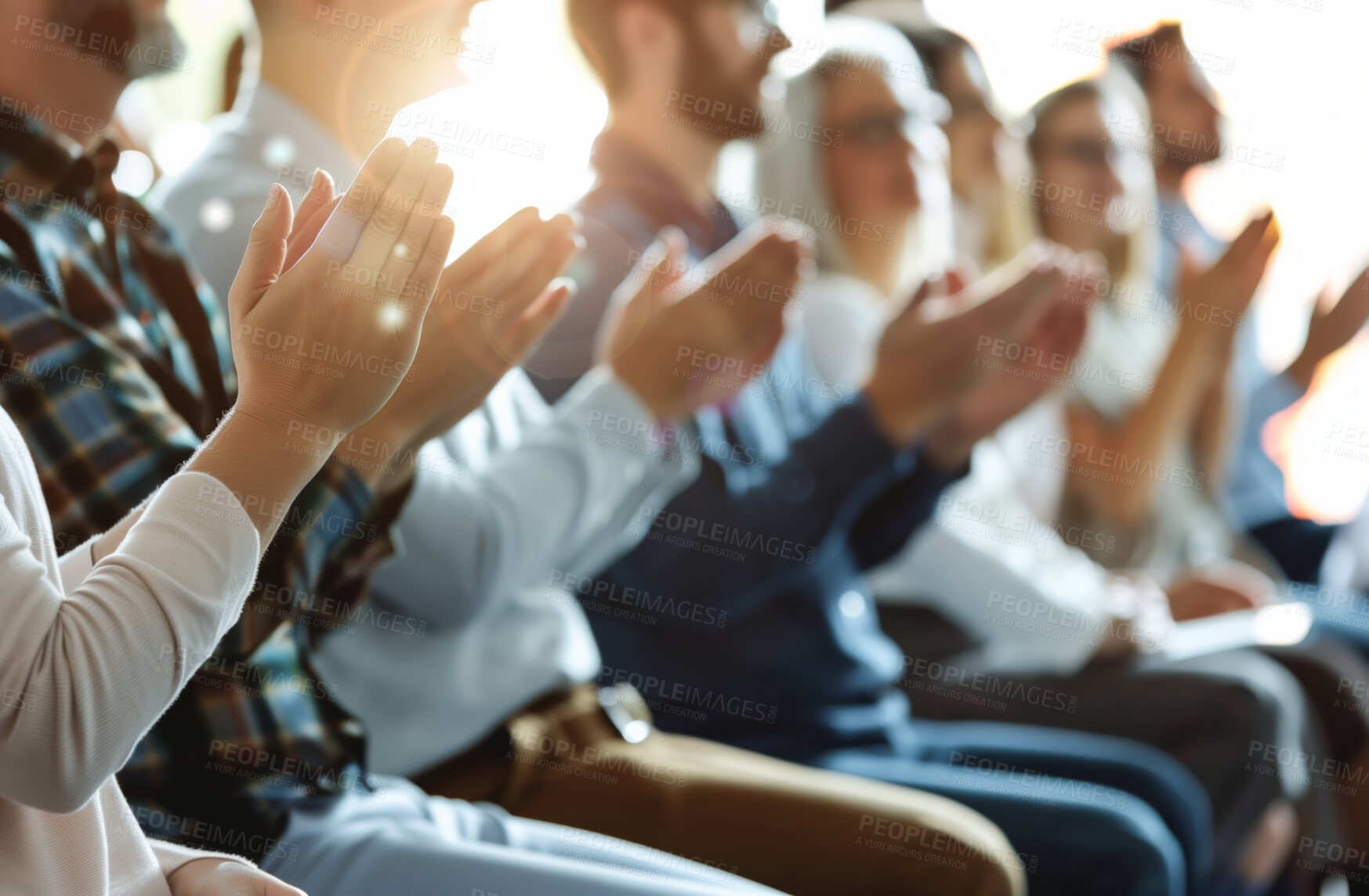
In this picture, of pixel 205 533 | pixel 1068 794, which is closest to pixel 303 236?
pixel 205 533

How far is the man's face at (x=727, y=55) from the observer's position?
101 cm

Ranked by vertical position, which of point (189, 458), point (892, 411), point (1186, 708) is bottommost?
point (1186, 708)

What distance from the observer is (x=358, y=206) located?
0.36 m

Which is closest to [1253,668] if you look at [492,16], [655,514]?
[655,514]

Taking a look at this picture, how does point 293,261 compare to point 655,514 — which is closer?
point 293,261

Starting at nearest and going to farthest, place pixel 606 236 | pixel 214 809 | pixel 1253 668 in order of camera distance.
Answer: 1. pixel 214 809
2. pixel 606 236
3. pixel 1253 668

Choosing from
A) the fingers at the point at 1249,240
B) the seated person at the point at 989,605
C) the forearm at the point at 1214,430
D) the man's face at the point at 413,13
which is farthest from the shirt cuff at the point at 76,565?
the forearm at the point at 1214,430

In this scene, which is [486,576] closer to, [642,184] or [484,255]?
[484,255]

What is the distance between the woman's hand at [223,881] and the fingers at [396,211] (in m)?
0.22

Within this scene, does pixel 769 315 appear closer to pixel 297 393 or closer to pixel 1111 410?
pixel 297 393

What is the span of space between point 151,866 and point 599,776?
0.39 m

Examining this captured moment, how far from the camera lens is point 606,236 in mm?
950

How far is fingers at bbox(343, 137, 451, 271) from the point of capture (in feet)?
1.16

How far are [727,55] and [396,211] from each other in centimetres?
73
